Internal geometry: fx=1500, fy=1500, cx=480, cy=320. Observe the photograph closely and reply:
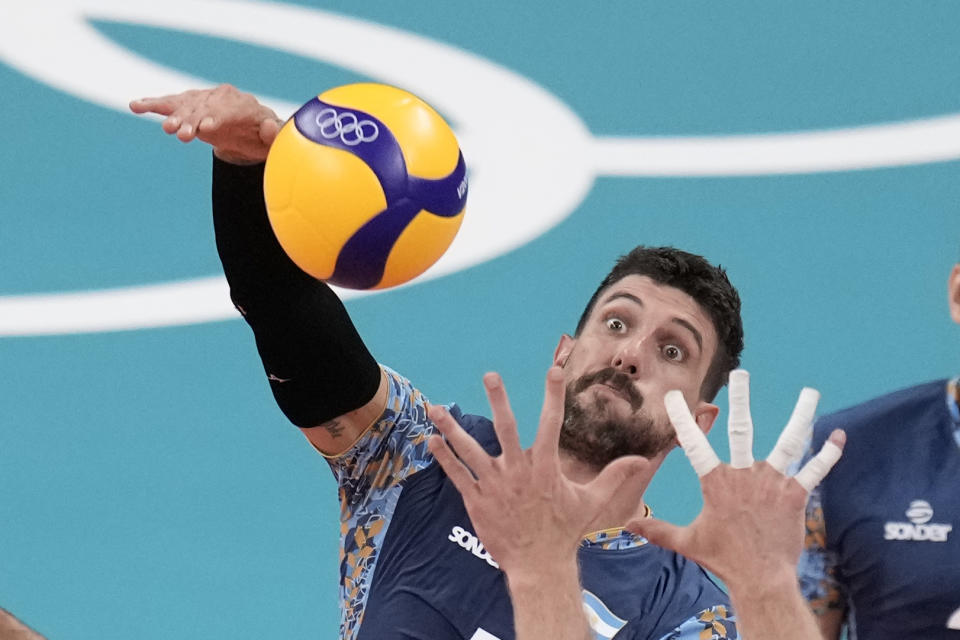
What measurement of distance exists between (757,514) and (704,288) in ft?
5.08

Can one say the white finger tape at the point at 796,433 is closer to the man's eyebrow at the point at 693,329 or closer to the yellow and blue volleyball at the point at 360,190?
A: the yellow and blue volleyball at the point at 360,190

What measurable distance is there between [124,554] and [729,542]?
3.88m

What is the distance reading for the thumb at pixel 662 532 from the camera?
2.73m

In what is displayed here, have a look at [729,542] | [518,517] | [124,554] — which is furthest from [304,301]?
[124,554]

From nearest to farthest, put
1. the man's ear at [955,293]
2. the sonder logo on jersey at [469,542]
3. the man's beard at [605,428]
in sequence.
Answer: the man's ear at [955,293] → the sonder logo on jersey at [469,542] → the man's beard at [605,428]

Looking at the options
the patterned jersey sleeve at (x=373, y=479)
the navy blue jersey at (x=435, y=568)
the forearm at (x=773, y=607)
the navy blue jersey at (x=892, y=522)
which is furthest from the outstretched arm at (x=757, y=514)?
the patterned jersey sleeve at (x=373, y=479)

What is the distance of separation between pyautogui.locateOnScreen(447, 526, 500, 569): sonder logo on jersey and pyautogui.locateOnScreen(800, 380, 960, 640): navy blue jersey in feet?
2.51

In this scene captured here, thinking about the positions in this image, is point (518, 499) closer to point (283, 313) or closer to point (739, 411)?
point (739, 411)

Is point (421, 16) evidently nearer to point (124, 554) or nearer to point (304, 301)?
point (124, 554)

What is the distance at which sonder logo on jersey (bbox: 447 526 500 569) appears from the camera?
3.64 metres

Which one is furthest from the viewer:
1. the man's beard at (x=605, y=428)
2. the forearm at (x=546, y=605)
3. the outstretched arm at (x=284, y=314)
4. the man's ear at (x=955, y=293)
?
the man's beard at (x=605, y=428)

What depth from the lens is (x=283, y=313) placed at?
356cm

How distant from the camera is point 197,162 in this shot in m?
7.53

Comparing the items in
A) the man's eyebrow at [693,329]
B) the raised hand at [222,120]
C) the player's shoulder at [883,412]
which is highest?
the raised hand at [222,120]
